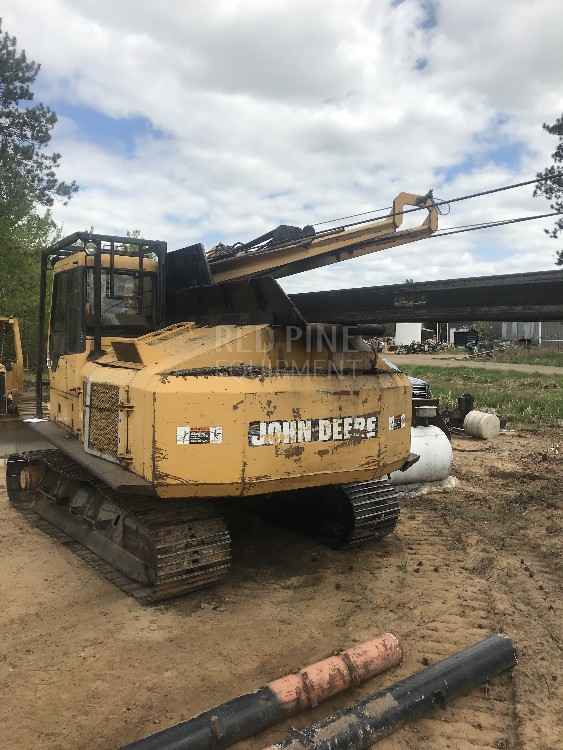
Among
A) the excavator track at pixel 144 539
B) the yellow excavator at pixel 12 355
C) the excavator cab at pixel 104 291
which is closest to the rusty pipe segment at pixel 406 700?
the excavator track at pixel 144 539

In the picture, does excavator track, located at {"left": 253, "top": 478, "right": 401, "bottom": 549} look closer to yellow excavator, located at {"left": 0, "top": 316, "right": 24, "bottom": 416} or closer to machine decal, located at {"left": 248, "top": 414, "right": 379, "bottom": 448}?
machine decal, located at {"left": 248, "top": 414, "right": 379, "bottom": 448}

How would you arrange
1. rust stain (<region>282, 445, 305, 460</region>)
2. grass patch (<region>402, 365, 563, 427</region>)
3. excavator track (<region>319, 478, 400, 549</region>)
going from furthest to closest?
grass patch (<region>402, 365, 563, 427</region>) → excavator track (<region>319, 478, 400, 549</region>) → rust stain (<region>282, 445, 305, 460</region>)

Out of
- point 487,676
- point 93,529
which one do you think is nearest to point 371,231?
point 93,529

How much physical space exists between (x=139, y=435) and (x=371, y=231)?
359 cm

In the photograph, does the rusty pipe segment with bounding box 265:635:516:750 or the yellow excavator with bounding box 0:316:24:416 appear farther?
the yellow excavator with bounding box 0:316:24:416

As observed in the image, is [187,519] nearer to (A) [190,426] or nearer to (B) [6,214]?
(A) [190,426]

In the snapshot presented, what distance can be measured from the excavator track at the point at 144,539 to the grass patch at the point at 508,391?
10.3 metres

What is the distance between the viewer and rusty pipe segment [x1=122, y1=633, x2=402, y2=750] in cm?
294

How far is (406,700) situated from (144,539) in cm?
221

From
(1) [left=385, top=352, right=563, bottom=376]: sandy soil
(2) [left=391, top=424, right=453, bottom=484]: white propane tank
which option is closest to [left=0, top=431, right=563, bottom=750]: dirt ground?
(2) [left=391, top=424, right=453, bottom=484]: white propane tank

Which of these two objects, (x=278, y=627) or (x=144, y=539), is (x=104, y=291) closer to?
(x=144, y=539)

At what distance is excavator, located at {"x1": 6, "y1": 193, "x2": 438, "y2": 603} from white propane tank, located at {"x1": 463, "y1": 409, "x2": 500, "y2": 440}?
6171 mm

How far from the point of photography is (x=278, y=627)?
14.3 ft

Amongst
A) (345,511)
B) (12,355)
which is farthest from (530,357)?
(345,511)
